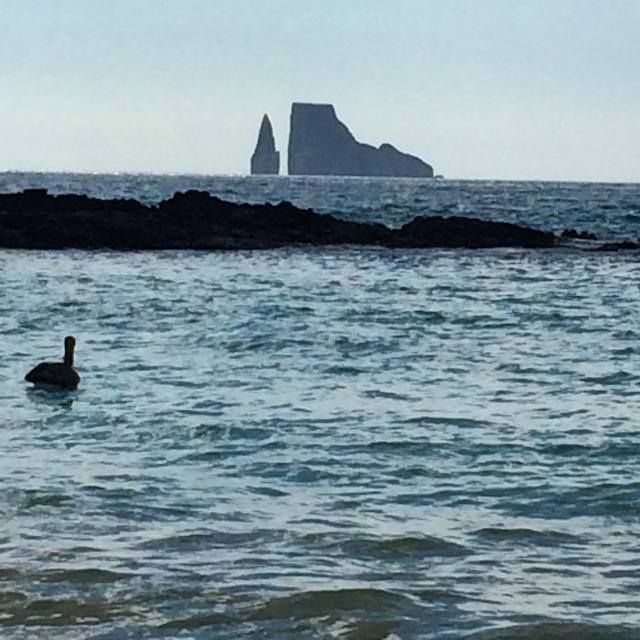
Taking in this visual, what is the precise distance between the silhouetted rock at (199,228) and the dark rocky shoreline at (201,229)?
30mm

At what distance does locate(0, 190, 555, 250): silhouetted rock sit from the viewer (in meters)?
47.2

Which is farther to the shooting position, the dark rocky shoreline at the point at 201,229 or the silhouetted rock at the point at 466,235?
the silhouetted rock at the point at 466,235

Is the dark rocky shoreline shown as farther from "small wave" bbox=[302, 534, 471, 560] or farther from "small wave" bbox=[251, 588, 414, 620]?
"small wave" bbox=[251, 588, 414, 620]

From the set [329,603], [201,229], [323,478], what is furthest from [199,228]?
[329,603]

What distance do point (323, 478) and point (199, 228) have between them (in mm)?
37733

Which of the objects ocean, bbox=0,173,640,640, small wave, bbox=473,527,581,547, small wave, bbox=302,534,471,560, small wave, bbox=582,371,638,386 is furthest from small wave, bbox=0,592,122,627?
small wave, bbox=582,371,638,386

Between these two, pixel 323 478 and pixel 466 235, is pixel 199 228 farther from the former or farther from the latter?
pixel 323 478

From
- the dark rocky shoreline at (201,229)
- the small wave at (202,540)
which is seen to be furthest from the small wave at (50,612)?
the dark rocky shoreline at (201,229)

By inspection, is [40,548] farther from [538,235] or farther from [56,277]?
[538,235]

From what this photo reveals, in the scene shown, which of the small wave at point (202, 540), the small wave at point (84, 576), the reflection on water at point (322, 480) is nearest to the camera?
the reflection on water at point (322, 480)

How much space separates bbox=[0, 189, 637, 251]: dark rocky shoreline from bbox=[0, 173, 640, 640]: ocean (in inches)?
813

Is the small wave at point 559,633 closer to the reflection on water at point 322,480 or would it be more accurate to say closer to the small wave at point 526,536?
the reflection on water at point 322,480

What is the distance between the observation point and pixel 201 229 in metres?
48.9

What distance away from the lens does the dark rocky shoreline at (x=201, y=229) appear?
47.2 meters
